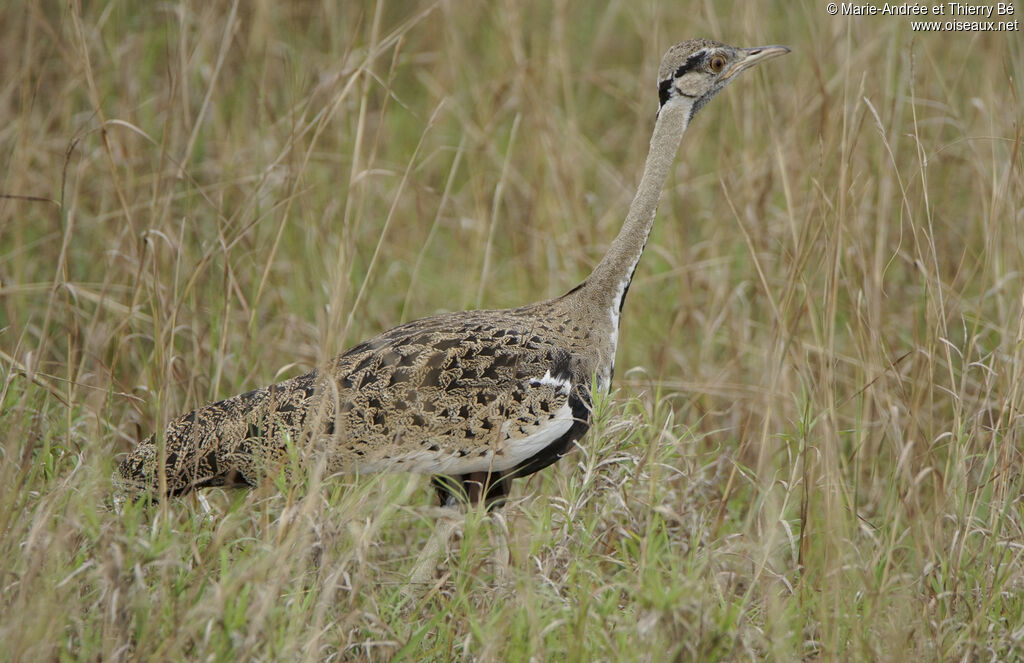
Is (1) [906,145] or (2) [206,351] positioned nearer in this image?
(2) [206,351]

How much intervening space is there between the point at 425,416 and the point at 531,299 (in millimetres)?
2007

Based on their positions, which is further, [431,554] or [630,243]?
[630,243]

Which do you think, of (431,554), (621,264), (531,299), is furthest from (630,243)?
(531,299)

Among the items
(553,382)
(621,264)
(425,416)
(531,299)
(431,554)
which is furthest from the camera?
(531,299)

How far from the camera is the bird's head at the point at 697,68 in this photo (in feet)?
12.8

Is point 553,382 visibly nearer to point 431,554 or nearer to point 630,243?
point 630,243

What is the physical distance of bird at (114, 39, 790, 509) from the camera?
336 centimetres

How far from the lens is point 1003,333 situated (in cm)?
399

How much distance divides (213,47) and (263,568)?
4.09 meters

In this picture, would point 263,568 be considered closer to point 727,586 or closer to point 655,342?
point 727,586

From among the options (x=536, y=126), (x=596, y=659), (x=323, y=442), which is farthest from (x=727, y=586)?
(x=536, y=126)

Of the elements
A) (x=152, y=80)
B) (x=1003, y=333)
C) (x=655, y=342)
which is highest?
(x=152, y=80)

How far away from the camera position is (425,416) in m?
3.44

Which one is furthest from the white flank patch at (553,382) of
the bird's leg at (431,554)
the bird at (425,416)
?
the bird's leg at (431,554)
